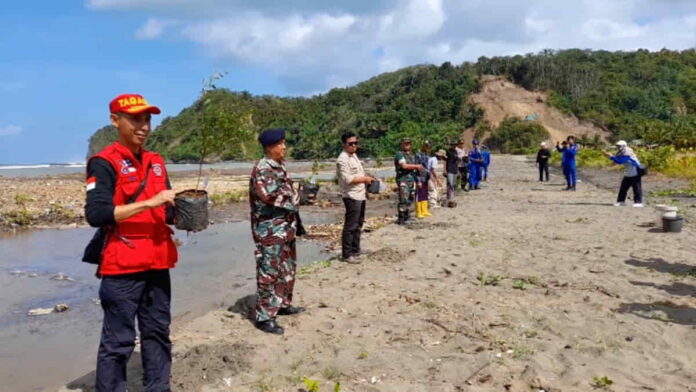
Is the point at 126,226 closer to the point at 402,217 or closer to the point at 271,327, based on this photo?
the point at 271,327

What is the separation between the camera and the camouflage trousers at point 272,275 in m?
4.96

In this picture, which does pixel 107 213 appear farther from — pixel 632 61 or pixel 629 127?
pixel 632 61

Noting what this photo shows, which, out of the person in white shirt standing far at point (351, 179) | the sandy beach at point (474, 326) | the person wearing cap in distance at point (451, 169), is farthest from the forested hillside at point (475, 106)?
the person in white shirt standing far at point (351, 179)

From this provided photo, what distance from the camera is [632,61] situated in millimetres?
96125

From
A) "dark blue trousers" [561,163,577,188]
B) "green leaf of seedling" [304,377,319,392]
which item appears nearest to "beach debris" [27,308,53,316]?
"green leaf of seedling" [304,377,319,392]

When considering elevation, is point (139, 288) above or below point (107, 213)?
below

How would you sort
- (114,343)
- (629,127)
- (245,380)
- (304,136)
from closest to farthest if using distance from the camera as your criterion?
1. (114,343)
2. (245,380)
3. (629,127)
4. (304,136)

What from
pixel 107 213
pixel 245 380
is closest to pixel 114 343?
pixel 107 213

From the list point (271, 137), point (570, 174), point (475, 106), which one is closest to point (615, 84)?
point (475, 106)

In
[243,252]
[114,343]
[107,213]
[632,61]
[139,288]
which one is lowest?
[243,252]

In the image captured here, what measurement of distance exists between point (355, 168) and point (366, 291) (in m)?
1.95

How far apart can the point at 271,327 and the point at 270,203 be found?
1113 millimetres

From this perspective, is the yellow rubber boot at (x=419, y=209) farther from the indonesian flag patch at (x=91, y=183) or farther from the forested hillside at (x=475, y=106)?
the forested hillside at (x=475, y=106)

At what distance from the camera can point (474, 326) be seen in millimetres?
5090
